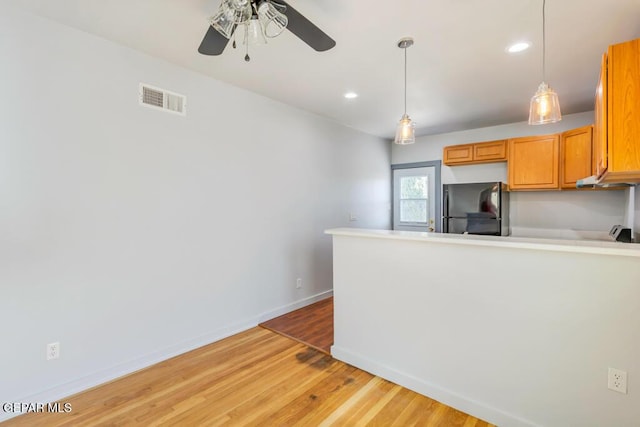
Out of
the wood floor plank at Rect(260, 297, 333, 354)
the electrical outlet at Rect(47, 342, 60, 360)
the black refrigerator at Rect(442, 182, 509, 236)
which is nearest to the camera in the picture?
the electrical outlet at Rect(47, 342, 60, 360)

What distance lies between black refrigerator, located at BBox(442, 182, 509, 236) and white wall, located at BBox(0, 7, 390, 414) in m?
2.33

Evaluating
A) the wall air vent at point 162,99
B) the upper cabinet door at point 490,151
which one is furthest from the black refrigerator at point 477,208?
the wall air vent at point 162,99

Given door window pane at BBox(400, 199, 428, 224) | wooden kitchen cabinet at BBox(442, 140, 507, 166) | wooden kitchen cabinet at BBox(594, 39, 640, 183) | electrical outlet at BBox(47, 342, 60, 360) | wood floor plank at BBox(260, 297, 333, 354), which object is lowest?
wood floor plank at BBox(260, 297, 333, 354)

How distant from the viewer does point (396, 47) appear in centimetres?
230

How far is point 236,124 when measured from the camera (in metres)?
3.12

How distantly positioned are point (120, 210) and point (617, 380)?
10.8 ft

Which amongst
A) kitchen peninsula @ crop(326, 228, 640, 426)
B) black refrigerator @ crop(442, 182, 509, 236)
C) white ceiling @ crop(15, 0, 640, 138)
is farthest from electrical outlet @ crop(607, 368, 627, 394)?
black refrigerator @ crop(442, 182, 509, 236)

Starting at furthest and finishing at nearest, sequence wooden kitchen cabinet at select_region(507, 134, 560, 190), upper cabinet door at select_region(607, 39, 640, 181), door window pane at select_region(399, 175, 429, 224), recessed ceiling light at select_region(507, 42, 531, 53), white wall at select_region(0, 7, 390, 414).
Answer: door window pane at select_region(399, 175, 429, 224)
wooden kitchen cabinet at select_region(507, 134, 560, 190)
recessed ceiling light at select_region(507, 42, 531, 53)
white wall at select_region(0, 7, 390, 414)
upper cabinet door at select_region(607, 39, 640, 181)

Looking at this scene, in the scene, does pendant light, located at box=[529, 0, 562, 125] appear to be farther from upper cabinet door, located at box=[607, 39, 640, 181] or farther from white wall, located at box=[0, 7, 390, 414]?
white wall, located at box=[0, 7, 390, 414]

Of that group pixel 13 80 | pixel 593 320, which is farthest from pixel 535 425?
pixel 13 80

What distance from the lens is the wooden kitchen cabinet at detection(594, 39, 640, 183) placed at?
64.2 inches

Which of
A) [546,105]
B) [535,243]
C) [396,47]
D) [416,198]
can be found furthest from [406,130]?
[416,198]

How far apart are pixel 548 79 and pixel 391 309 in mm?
2660

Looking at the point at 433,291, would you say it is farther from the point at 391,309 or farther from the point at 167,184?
the point at 167,184
